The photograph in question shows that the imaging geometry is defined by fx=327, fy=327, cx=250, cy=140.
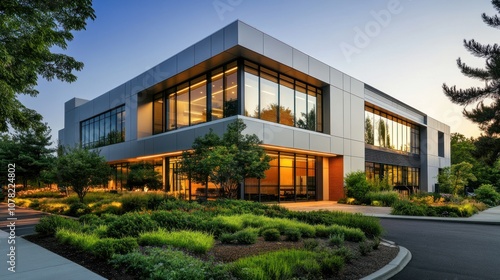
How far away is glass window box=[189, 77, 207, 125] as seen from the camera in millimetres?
24438

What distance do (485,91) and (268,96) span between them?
44.7ft

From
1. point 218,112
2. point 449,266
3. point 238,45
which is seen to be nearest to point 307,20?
point 238,45

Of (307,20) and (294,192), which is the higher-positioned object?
(307,20)

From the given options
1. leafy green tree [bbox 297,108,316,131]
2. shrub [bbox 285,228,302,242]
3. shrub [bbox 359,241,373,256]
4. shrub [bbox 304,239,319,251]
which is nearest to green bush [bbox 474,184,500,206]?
leafy green tree [bbox 297,108,316,131]

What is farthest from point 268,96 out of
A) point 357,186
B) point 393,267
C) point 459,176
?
point 459,176

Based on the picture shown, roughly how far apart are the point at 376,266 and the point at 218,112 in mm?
17525

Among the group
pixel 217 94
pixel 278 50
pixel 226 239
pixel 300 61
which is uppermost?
pixel 278 50

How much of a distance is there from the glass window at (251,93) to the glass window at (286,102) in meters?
2.50

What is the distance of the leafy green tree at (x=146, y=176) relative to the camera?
1123 inches

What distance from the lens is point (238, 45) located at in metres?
19.4

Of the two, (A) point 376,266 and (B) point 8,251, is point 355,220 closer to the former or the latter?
(A) point 376,266

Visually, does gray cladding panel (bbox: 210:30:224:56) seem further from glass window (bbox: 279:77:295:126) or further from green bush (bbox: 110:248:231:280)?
green bush (bbox: 110:248:231:280)

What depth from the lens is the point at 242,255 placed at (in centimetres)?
714

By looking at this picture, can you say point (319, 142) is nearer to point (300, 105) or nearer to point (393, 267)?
point (300, 105)
